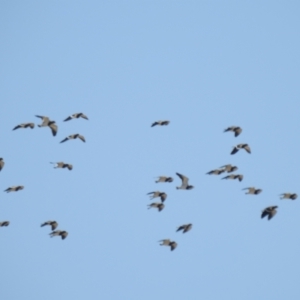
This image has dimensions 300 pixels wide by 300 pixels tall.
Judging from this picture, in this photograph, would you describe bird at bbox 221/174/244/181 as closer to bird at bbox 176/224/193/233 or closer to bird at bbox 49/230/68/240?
bird at bbox 176/224/193/233

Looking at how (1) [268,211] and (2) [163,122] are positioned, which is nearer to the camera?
(1) [268,211]

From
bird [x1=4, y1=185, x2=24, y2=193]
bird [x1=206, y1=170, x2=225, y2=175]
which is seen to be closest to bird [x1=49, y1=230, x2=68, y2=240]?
bird [x1=4, y1=185, x2=24, y2=193]

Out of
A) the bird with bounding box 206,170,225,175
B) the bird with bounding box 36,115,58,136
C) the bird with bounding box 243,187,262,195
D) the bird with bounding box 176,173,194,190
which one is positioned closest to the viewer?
the bird with bounding box 176,173,194,190

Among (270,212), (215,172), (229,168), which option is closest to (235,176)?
(229,168)

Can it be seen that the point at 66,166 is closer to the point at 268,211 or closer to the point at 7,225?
the point at 7,225

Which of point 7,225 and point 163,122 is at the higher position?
point 163,122

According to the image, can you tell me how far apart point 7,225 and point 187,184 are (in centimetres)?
1199

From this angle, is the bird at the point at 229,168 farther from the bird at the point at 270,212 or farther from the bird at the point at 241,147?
the bird at the point at 270,212

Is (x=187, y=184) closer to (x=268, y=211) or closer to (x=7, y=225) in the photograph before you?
(x=268, y=211)

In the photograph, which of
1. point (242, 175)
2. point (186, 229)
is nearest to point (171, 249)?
point (186, 229)

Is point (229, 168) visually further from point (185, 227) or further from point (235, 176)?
point (185, 227)

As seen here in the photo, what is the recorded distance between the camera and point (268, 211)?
287 feet

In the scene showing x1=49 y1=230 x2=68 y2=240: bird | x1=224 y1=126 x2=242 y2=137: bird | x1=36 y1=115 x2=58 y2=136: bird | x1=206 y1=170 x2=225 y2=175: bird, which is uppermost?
x1=36 y1=115 x2=58 y2=136: bird

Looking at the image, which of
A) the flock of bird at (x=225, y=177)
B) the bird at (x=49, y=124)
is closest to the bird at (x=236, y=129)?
the flock of bird at (x=225, y=177)
